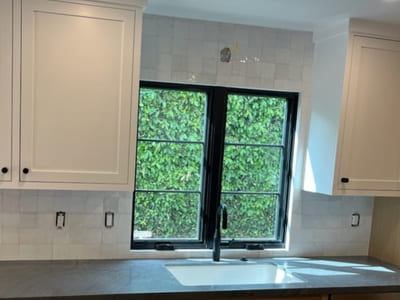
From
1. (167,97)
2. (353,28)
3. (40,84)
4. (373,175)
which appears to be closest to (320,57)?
(353,28)

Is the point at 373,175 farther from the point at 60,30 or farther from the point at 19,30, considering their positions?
the point at 19,30

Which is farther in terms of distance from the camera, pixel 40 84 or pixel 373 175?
pixel 373 175

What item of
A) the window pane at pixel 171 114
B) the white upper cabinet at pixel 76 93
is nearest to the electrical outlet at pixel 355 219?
the window pane at pixel 171 114

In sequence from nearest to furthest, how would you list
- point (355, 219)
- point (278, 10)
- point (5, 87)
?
point (5, 87) < point (278, 10) < point (355, 219)

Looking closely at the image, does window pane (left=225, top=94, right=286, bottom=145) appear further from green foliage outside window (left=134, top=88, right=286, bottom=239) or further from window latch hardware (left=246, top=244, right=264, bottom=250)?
window latch hardware (left=246, top=244, right=264, bottom=250)

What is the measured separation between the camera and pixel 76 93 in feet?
6.55

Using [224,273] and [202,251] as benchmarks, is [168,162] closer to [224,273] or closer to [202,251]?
[202,251]

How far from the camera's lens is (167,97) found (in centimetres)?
249

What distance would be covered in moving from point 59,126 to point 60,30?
470mm

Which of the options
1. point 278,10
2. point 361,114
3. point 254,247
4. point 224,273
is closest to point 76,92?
point 278,10

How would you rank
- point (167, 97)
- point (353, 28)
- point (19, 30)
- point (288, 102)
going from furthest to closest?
point (288, 102)
point (167, 97)
point (353, 28)
point (19, 30)

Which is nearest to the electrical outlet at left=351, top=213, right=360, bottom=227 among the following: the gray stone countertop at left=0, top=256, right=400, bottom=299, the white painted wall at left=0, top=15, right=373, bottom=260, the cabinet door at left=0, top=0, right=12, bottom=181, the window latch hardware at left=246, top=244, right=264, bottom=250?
the white painted wall at left=0, top=15, right=373, bottom=260

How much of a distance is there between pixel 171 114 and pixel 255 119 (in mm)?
568

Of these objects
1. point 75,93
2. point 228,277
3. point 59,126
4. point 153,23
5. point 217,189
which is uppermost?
point 153,23
